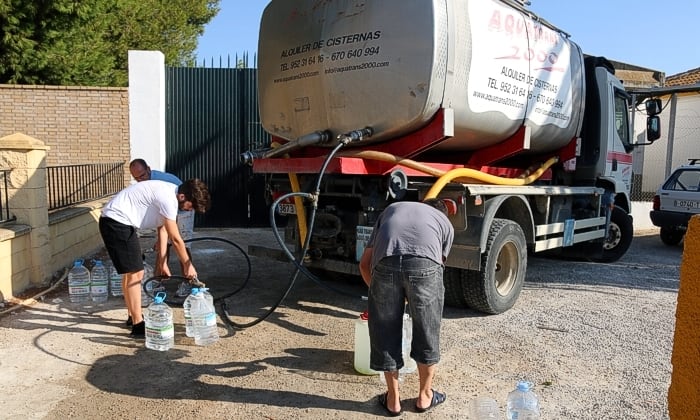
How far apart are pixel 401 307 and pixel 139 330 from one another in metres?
2.52

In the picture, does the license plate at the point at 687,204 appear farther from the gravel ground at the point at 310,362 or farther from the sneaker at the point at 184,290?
the sneaker at the point at 184,290

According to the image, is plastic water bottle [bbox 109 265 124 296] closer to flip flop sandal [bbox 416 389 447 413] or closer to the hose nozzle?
the hose nozzle

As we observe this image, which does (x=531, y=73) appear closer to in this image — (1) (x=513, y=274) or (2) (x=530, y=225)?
(2) (x=530, y=225)

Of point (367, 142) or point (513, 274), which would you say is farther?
point (513, 274)

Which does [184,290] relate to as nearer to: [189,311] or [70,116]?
[189,311]

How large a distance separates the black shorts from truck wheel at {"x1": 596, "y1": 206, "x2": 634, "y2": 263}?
7.14 metres

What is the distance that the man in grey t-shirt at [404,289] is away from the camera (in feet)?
10.7

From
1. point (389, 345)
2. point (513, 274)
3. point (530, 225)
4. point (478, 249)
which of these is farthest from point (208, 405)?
point (530, 225)

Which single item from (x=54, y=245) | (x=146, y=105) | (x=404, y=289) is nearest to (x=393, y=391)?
(x=404, y=289)

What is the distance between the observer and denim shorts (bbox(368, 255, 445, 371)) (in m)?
3.26

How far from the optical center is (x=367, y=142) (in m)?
5.15

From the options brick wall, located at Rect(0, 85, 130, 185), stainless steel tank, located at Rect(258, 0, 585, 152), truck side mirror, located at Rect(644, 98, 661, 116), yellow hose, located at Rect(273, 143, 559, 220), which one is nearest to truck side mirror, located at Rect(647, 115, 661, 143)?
truck side mirror, located at Rect(644, 98, 661, 116)

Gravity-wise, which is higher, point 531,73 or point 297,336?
point 531,73

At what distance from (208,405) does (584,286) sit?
5231 millimetres
